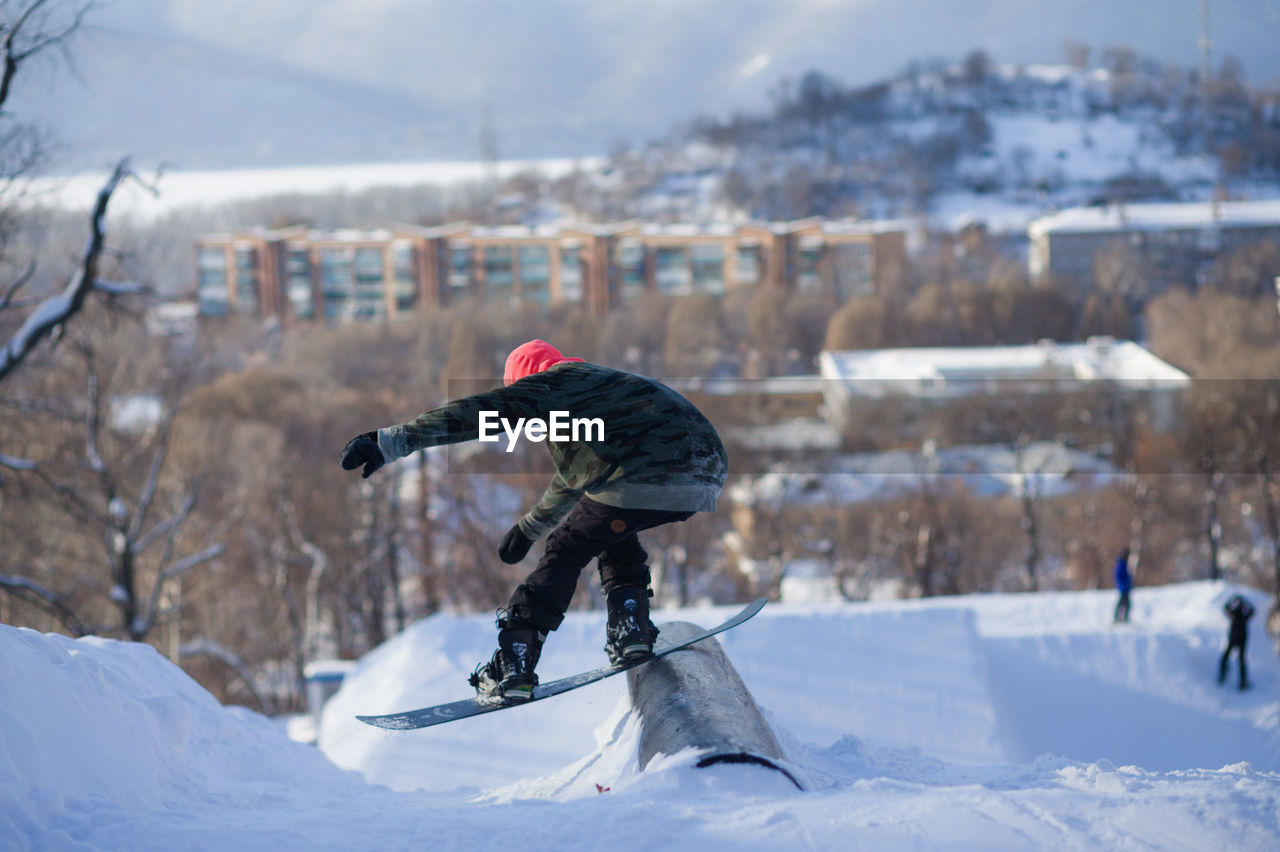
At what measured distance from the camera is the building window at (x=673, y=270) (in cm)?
5312

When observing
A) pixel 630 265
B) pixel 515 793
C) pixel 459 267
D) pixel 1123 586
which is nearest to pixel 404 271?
pixel 459 267

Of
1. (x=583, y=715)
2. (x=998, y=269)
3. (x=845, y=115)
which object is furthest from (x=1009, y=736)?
(x=845, y=115)

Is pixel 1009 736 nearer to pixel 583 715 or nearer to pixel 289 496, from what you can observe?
pixel 583 715

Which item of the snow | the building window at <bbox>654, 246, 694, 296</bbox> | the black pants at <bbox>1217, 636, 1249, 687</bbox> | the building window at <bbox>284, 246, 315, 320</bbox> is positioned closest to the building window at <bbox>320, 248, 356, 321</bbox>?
the building window at <bbox>284, 246, 315, 320</bbox>

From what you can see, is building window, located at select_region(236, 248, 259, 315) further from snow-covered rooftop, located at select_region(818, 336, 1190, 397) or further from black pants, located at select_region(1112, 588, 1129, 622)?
black pants, located at select_region(1112, 588, 1129, 622)

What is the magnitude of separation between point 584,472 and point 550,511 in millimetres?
295

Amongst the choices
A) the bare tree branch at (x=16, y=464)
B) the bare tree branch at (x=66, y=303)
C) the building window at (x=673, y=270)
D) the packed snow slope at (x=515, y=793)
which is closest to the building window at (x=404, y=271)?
the building window at (x=673, y=270)

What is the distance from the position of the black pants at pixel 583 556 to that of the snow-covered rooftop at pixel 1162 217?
4067 cm

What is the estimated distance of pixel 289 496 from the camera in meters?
26.5

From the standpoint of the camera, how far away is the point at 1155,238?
4097 cm

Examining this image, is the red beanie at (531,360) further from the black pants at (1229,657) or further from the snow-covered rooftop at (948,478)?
the snow-covered rooftop at (948,478)

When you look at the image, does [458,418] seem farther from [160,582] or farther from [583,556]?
[160,582]

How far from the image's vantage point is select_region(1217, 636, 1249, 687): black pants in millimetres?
11336

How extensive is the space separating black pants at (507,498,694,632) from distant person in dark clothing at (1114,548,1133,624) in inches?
357
